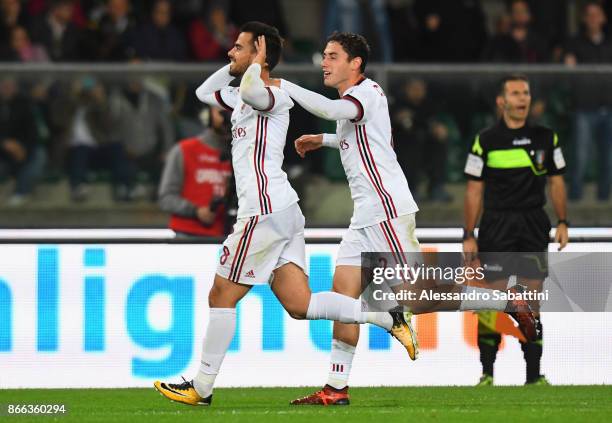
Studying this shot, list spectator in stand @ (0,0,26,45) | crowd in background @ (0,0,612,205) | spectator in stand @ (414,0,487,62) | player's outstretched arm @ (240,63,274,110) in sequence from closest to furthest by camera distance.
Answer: player's outstretched arm @ (240,63,274,110), crowd in background @ (0,0,612,205), spectator in stand @ (0,0,26,45), spectator in stand @ (414,0,487,62)

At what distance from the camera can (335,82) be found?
9.14m

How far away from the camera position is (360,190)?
9.16 meters

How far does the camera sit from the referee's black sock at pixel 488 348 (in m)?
10.7

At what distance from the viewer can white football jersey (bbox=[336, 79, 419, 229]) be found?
905 cm

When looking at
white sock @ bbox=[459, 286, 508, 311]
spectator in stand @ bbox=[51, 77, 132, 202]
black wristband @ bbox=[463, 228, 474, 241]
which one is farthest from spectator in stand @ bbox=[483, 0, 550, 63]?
white sock @ bbox=[459, 286, 508, 311]

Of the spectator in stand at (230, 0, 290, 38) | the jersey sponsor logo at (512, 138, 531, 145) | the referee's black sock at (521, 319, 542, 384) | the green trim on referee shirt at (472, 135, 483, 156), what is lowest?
the referee's black sock at (521, 319, 542, 384)

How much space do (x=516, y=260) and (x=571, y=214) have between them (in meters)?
3.14

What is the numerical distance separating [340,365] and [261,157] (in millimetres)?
1331

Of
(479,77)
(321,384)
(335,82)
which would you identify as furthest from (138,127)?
(335,82)

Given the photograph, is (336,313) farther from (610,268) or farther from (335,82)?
(610,268)

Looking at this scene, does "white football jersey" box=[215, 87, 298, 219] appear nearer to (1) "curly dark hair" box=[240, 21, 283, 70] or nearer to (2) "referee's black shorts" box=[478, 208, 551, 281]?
(1) "curly dark hair" box=[240, 21, 283, 70]

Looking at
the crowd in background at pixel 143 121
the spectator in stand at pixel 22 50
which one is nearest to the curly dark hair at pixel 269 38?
the crowd in background at pixel 143 121

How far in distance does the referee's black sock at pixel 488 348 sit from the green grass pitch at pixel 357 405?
1.12 feet

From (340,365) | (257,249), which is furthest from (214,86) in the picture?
(340,365)
